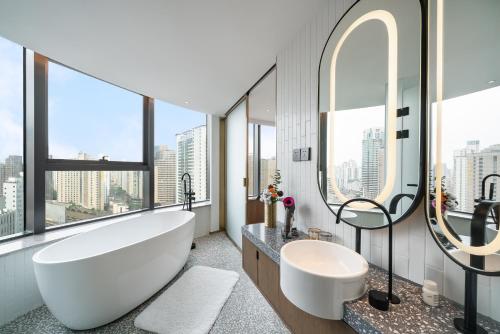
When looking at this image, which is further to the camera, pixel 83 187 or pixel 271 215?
pixel 83 187

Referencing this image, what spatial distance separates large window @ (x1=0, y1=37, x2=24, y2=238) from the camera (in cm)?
178

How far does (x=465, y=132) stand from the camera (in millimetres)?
707

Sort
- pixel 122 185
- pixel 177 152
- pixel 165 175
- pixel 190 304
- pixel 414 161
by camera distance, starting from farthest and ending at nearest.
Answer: pixel 177 152, pixel 165 175, pixel 122 185, pixel 190 304, pixel 414 161

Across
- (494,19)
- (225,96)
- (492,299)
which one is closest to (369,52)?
(494,19)

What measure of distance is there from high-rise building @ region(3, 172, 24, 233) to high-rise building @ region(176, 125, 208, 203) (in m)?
1.88

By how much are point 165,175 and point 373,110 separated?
3246 millimetres

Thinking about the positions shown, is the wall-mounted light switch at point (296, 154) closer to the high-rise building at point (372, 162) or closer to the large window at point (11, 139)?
the high-rise building at point (372, 162)

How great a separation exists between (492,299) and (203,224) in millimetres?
3494

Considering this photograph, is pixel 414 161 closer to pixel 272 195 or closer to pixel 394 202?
pixel 394 202

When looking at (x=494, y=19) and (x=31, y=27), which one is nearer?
(x=494, y=19)

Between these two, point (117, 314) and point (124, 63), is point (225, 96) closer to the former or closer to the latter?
point (124, 63)

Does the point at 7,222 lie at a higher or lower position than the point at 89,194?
lower

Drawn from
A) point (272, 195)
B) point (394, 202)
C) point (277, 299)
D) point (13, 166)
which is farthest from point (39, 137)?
point (394, 202)

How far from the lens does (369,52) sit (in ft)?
3.41
